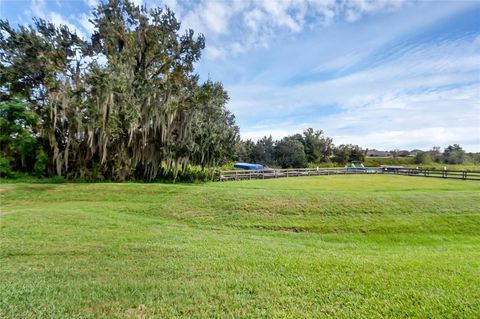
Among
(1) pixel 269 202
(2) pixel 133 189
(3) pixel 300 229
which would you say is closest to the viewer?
(3) pixel 300 229

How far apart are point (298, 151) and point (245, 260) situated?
37.8m

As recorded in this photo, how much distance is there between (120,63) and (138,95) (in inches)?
82.6

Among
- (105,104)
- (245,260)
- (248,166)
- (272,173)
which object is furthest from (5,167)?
(248,166)

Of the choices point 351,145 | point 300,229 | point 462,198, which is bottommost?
point 300,229

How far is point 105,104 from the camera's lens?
554 inches

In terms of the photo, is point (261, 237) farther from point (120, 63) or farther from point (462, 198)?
point (120, 63)

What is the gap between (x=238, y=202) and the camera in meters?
9.68

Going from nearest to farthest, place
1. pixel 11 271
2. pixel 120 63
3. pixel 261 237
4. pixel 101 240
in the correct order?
1. pixel 11 271
2. pixel 101 240
3. pixel 261 237
4. pixel 120 63

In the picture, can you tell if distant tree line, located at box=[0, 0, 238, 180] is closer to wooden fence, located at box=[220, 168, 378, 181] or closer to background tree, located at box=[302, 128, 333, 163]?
wooden fence, located at box=[220, 168, 378, 181]

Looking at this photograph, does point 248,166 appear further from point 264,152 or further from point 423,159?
point 423,159

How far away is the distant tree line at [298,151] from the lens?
40.7 meters

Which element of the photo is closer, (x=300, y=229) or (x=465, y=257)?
(x=465, y=257)

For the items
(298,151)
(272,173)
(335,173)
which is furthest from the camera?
(298,151)

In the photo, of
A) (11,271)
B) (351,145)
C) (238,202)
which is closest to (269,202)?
(238,202)
